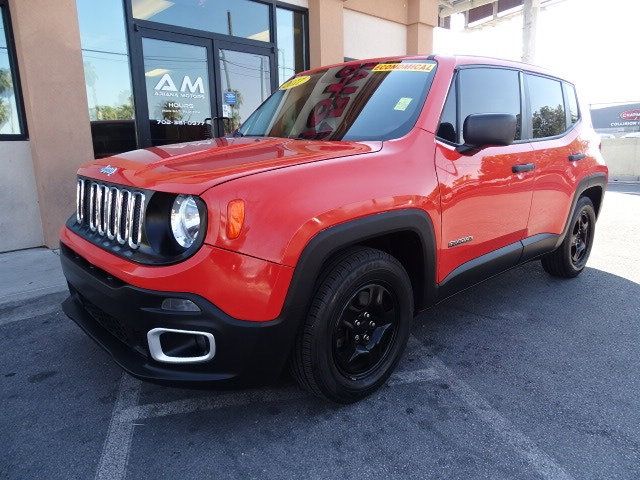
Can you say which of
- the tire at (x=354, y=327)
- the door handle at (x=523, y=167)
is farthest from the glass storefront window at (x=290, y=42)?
the tire at (x=354, y=327)

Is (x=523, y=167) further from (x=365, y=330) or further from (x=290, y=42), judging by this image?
(x=290, y=42)

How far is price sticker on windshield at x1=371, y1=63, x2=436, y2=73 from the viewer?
2.83 metres

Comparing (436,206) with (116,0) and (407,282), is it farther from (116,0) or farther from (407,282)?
(116,0)

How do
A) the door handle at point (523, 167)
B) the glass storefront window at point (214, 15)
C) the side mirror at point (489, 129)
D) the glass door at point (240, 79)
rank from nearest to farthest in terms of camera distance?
1. the side mirror at point (489, 129)
2. the door handle at point (523, 167)
3. the glass storefront window at point (214, 15)
4. the glass door at point (240, 79)

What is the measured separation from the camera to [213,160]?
226cm

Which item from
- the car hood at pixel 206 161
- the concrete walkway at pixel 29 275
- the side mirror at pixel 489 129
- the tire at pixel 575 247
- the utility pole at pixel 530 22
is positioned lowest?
the concrete walkway at pixel 29 275

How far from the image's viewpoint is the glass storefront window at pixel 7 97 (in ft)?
17.3

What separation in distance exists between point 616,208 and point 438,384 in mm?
7640

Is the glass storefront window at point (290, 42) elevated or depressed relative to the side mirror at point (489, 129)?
elevated

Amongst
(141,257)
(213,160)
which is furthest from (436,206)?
(141,257)

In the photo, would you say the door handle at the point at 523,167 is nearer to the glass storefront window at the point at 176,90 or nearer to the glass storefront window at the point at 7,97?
the glass storefront window at the point at 176,90

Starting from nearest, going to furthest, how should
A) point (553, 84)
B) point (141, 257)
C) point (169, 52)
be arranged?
point (141, 257), point (553, 84), point (169, 52)

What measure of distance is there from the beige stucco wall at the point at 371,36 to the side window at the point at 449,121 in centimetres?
653

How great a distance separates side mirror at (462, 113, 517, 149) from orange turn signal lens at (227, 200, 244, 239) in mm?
1421
